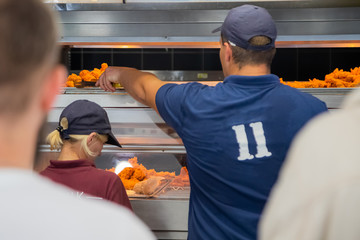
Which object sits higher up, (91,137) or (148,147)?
(91,137)

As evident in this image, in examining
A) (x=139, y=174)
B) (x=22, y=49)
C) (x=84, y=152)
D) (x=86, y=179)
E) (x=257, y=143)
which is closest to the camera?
(x=22, y=49)

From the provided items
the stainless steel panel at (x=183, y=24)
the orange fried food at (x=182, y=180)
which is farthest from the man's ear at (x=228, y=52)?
the orange fried food at (x=182, y=180)

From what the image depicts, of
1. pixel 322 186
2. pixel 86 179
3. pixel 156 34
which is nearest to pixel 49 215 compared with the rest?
pixel 322 186

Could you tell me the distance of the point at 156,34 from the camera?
117 inches

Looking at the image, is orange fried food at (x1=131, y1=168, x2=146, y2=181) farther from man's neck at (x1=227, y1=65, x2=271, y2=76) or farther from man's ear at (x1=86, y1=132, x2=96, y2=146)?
man's neck at (x1=227, y1=65, x2=271, y2=76)

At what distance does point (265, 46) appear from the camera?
2.08 metres

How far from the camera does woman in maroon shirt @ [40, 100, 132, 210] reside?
2309 millimetres

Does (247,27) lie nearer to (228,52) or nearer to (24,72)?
(228,52)

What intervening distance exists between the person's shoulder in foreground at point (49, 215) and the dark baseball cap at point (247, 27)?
1.47 metres

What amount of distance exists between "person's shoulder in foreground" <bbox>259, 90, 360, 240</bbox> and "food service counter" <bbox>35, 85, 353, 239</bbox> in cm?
187

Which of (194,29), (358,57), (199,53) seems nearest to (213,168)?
(194,29)

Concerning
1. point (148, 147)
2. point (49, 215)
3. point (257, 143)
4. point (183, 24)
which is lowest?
point (148, 147)

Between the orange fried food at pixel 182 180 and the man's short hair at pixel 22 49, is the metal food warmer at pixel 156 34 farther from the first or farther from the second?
the man's short hair at pixel 22 49

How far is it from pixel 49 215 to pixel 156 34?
2.40 meters
